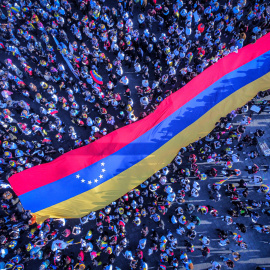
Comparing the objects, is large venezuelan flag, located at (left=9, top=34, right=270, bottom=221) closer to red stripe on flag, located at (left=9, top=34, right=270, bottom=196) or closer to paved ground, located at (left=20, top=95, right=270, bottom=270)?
red stripe on flag, located at (left=9, top=34, right=270, bottom=196)

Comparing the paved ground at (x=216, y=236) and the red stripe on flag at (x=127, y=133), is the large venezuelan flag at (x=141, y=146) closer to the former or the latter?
the red stripe on flag at (x=127, y=133)

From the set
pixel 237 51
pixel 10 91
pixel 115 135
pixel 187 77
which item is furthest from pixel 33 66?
pixel 237 51

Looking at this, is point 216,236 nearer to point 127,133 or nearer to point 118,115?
point 127,133

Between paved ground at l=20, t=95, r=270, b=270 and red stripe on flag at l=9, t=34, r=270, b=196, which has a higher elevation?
red stripe on flag at l=9, t=34, r=270, b=196

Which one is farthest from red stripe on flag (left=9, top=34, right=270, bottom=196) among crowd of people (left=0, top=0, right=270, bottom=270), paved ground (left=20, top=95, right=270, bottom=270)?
paved ground (left=20, top=95, right=270, bottom=270)

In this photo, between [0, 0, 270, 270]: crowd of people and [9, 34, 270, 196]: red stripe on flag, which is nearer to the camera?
[0, 0, 270, 270]: crowd of people

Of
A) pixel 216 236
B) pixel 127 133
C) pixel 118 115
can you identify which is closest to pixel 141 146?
pixel 127 133

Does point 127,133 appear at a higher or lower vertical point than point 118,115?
lower
